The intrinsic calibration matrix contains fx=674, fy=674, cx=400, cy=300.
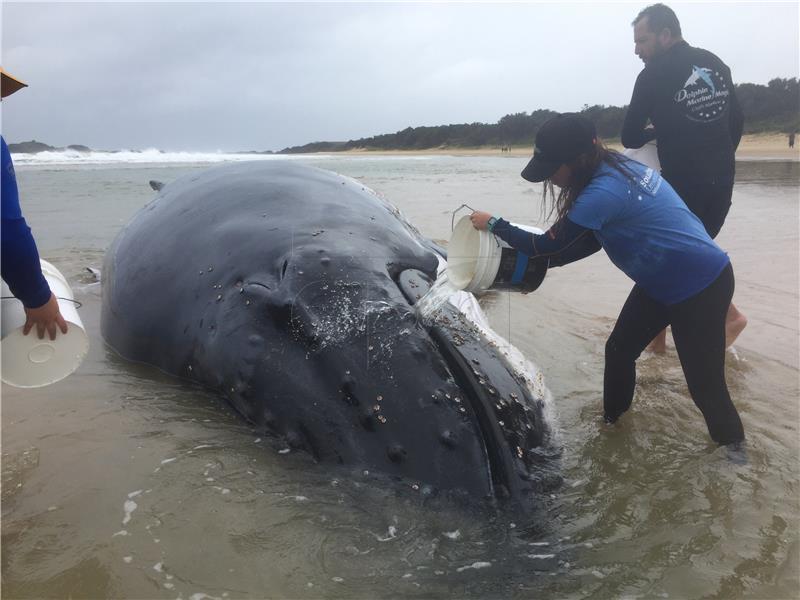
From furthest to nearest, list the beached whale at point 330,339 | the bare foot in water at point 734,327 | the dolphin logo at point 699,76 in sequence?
the bare foot in water at point 734,327 → the dolphin logo at point 699,76 → the beached whale at point 330,339

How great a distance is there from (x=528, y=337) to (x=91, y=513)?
11.8 ft

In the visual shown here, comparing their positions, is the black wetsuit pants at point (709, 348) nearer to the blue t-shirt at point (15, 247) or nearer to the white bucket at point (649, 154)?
the white bucket at point (649, 154)

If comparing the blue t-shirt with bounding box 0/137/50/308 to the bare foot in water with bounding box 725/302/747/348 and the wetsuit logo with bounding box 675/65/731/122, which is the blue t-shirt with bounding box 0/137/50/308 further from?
the bare foot in water with bounding box 725/302/747/348

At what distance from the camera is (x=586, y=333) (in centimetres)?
566

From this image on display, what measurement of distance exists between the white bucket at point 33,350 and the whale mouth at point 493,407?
62.1 inches

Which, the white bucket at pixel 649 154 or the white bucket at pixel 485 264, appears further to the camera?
the white bucket at pixel 649 154

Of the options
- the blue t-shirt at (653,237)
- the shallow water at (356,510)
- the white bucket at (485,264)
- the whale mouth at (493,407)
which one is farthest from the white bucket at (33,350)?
the blue t-shirt at (653,237)

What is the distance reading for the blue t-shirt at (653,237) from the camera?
3402 mm

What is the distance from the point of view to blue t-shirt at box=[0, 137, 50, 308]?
2670 millimetres

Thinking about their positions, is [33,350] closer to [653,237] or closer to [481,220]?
[481,220]

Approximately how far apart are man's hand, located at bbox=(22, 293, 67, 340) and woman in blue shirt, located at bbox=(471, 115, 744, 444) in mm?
2013

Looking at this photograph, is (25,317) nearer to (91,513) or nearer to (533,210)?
(91,513)

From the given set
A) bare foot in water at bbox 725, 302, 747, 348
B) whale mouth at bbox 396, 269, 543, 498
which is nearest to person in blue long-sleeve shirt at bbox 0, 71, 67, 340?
whale mouth at bbox 396, 269, 543, 498

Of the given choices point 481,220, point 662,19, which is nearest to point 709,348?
point 481,220
